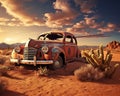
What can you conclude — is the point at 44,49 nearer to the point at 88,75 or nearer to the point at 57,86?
the point at 88,75

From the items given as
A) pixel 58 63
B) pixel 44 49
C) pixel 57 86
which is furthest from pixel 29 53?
pixel 57 86

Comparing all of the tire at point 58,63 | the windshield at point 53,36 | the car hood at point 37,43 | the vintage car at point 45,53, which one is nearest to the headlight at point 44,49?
the vintage car at point 45,53

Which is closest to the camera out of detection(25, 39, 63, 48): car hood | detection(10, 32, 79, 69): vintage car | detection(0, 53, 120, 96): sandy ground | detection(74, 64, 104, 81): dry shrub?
detection(0, 53, 120, 96): sandy ground

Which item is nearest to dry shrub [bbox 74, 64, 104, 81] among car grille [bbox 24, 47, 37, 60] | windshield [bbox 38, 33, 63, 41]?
car grille [bbox 24, 47, 37, 60]

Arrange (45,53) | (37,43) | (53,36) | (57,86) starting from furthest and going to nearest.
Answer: (53,36)
(37,43)
(45,53)
(57,86)

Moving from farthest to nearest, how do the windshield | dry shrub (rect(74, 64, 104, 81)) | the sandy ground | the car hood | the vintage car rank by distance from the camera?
the windshield
the car hood
the vintage car
dry shrub (rect(74, 64, 104, 81))
the sandy ground

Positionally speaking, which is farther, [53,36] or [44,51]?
[53,36]

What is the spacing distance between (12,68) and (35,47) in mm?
1709

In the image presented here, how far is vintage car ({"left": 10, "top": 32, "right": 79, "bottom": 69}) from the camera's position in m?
10.6

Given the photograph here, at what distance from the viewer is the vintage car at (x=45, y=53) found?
34.8 ft

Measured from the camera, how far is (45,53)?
35.0ft

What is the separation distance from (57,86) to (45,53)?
286 centimetres

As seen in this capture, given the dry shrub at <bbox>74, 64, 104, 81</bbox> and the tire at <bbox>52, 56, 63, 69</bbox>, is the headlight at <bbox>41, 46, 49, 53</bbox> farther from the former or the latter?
the dry shrub at <bbox>74, 64, 104, 81</bbox>

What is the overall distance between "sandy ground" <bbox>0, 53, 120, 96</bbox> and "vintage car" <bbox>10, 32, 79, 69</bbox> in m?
0.76
